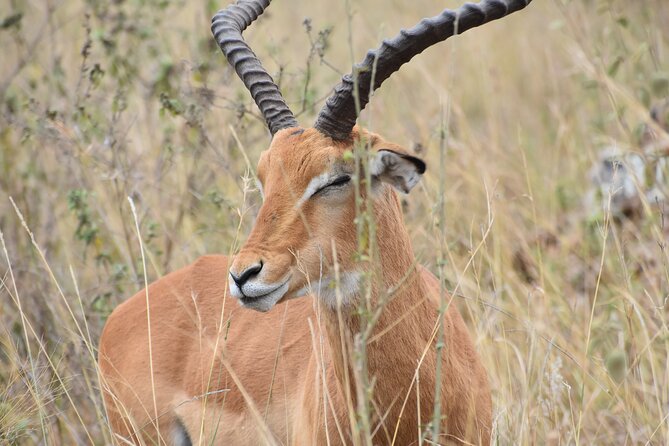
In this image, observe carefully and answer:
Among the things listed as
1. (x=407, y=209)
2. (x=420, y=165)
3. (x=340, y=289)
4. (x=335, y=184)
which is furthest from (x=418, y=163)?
(x=407, y=209)

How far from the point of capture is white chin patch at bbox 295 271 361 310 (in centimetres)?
425

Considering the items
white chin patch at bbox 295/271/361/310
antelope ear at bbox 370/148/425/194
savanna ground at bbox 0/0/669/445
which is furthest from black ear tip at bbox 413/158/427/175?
white chin patch at bbox 295/271/361/310

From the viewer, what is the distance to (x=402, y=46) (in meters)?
4.18

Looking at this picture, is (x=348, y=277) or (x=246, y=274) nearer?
(x=246, y=274)

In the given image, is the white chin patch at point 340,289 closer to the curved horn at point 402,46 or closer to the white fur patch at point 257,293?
the white fur patch at point 257,293

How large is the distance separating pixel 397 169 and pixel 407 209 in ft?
8.35

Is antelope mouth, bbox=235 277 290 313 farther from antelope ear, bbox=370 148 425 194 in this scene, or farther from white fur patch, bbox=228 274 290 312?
antelope ear, bbox=370 148 425 194

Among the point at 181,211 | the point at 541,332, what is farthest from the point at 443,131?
the point at 181,211

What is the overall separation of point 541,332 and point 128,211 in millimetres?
3448

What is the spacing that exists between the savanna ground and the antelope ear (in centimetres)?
24

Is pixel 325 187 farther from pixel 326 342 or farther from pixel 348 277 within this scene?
pixel 326 342

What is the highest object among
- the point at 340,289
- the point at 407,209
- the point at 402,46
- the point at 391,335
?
the point at 402,46

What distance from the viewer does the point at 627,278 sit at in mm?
4719

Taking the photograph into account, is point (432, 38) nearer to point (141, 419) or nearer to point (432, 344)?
point (432, 344)
